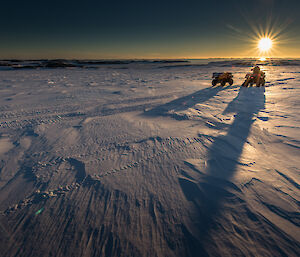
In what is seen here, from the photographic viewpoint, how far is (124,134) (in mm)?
3535

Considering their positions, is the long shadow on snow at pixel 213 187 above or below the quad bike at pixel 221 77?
below

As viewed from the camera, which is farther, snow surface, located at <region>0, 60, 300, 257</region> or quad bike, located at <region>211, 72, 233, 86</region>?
quad bike, located at <region>211, 72, 233, 86</region>

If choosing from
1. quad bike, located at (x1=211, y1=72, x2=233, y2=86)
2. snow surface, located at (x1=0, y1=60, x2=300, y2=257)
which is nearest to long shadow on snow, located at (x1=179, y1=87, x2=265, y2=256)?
snow surface, located at (x1=0, y1=60, x2=300, y2=257)

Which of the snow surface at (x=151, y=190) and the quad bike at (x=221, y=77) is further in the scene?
the quad bike at (x=221, y=77)

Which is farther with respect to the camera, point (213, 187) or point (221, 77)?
point (221, 77)

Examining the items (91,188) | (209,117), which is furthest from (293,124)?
(91,188)

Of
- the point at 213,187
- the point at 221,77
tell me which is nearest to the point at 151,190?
the point at 213,187

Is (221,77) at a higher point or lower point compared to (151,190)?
higher

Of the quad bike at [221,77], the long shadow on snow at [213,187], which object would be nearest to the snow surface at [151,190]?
the long shadow on snow at [213,187]

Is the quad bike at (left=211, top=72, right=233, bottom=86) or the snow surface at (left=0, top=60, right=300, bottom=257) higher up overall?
the quad bike at (left=211, top=72, right=233, bottom=86)

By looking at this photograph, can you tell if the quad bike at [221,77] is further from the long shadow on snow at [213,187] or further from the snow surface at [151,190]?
the long shadow on snow at [213,187]

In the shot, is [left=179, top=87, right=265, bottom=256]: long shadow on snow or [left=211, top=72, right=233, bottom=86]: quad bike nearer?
[left=179, top=87, right=265, bottom=256]: long shadow on snow

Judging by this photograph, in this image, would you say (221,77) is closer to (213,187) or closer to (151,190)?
(213,187)

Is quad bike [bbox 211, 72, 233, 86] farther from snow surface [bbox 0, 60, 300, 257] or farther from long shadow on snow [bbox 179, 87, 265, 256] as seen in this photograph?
long shadow on snow [bbox 179, 87, 265, 256]
